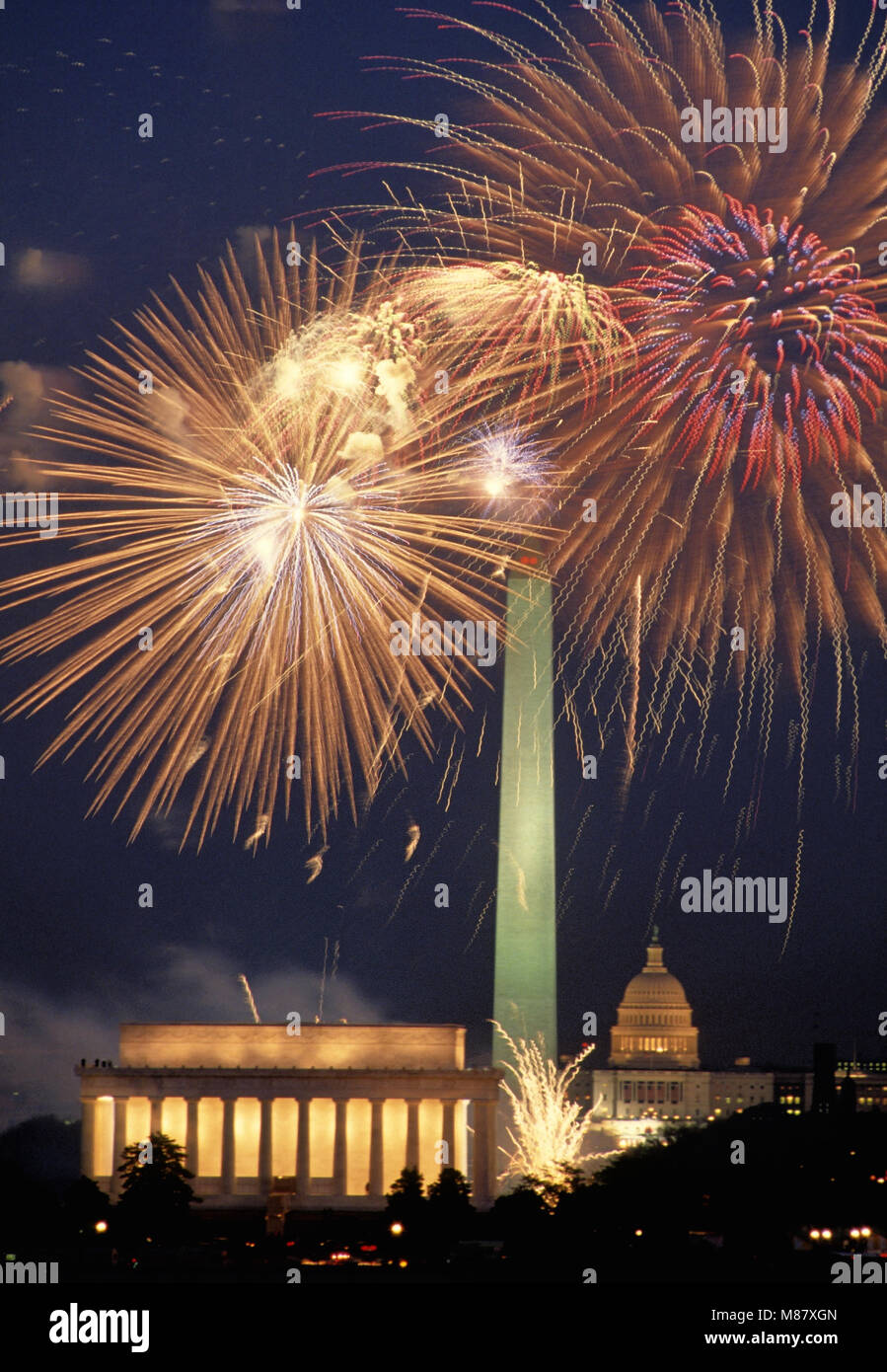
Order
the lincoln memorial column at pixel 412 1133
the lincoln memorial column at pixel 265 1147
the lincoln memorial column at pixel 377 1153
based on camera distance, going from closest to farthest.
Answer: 1. the lincoln memorial column at pixel 377 1153
2. the lincoln memorial column at pixel 412 1133
3. the lincoln memorial column at pixel 265 1147

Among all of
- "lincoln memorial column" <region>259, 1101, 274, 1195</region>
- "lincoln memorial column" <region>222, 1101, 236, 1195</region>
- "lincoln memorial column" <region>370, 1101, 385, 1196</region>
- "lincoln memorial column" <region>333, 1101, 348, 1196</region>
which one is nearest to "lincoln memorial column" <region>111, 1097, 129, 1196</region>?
"lincoln memorial column" <region>222, 1101, 236, 1195</region>

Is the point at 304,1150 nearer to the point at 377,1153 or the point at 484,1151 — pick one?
the point at 377,1153

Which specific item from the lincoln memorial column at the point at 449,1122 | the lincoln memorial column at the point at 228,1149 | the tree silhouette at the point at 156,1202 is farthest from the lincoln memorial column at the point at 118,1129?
the tree silhouette at the point at 156,1202

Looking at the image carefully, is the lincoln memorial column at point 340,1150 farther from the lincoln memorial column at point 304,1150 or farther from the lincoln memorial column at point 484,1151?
the lincoln memorial column at point 484,1151

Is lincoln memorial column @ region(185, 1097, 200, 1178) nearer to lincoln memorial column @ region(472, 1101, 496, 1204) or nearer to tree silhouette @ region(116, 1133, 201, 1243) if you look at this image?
lincoln memorial column @ region(472, 1101, 496, 1204)

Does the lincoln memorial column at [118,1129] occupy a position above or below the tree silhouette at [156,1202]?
above
